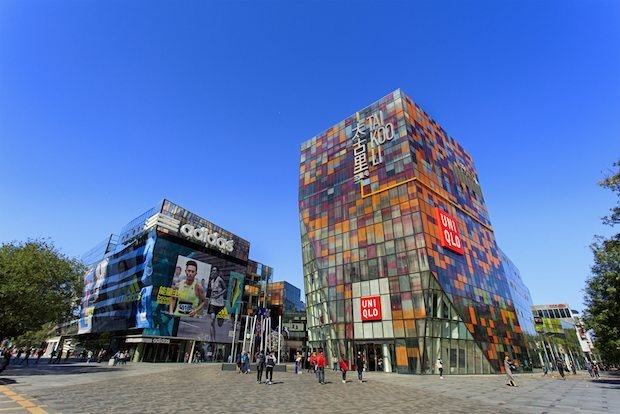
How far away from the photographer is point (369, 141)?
51000 mm

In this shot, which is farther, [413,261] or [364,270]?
[364,270]

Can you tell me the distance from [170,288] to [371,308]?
131 feet

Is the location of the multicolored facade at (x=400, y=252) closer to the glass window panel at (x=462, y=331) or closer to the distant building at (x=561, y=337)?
the glass window panel at (x=462, y=331)

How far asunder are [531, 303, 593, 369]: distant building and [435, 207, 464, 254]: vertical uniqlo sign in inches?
1302

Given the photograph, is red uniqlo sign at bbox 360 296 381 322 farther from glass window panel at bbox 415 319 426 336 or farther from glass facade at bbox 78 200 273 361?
glass facade at bbox 78 200 273 361

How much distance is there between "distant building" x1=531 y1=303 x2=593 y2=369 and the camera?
7062 cm

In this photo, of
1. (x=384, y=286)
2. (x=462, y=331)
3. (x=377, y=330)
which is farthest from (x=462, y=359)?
(x=384, y=286)

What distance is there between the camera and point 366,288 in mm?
42250

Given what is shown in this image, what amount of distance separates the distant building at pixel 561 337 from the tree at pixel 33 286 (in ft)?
252

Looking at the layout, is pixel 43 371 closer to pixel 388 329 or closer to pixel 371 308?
pixel 371 308

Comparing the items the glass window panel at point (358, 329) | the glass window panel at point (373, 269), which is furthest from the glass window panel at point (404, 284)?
the glass window panel at point (358, 329)

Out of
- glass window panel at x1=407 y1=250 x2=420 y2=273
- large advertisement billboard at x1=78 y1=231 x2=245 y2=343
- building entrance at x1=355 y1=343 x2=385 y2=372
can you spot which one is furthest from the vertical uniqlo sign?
large advertisement billboard at x1=78 y1=231 x2=245 y2=343

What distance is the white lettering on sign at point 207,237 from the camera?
222 feet

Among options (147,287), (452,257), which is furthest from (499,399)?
(147,287)
